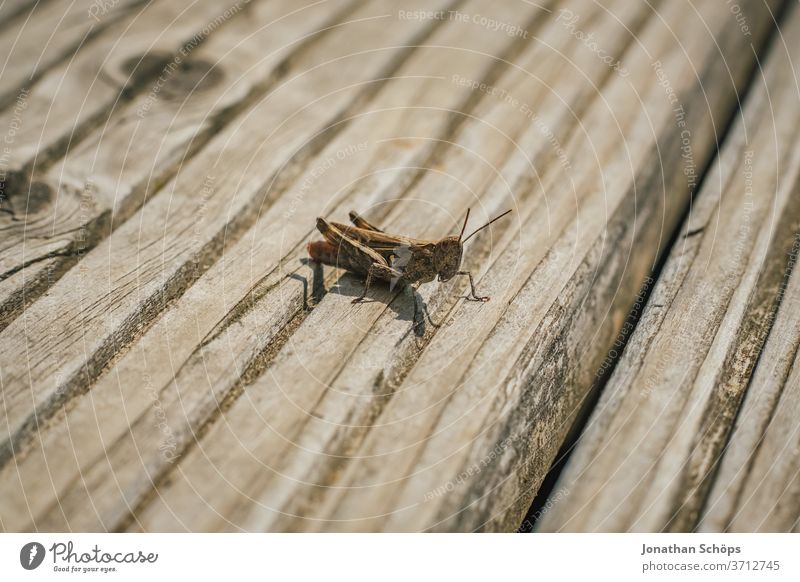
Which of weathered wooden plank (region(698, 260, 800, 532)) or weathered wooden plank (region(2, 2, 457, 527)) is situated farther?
weathered wooden plank (region(2, 2, 457, 527))

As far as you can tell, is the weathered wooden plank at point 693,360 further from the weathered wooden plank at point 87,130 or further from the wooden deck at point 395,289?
the weathered wooden plank at point 87,130

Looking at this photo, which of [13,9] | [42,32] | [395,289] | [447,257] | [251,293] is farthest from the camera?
[13,9]

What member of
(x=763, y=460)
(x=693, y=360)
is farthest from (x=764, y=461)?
(x=693, y=360)

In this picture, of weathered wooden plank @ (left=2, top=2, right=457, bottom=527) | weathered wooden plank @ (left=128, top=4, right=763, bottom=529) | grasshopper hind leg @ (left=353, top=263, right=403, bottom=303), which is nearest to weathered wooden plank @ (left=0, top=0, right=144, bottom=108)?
weathered wooden plank @ (left=2, top=2, right=457, bottom=527)

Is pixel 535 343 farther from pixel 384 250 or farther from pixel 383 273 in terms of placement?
pixel 384 250
